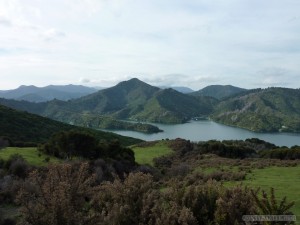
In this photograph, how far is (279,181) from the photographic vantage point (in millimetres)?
22672

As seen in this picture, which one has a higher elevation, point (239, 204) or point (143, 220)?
point (239, 204)

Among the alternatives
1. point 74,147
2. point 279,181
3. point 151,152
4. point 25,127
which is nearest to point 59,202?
point 279,181

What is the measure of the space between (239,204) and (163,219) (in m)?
2.41

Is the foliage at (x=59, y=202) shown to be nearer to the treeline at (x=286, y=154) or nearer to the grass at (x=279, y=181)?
the grass at (x=279, y=181)

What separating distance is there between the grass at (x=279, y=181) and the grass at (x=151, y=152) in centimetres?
1965

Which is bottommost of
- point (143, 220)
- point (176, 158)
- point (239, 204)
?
point (176, 158)

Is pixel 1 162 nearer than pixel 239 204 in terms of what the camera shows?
No

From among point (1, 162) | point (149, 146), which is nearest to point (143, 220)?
point (1, 162)

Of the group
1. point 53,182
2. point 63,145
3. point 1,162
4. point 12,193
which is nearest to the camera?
point 53,182

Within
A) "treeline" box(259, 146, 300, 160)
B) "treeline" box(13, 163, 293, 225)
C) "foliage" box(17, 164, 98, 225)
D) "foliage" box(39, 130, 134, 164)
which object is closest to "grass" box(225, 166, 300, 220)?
"treeline" box(13, 163, 293, 225)

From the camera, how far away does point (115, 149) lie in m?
40.6

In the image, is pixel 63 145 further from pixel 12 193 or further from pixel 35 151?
pixel 12 193

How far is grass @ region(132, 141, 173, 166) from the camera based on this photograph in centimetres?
4709

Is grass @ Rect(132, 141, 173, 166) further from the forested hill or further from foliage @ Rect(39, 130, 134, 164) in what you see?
the forested hill
